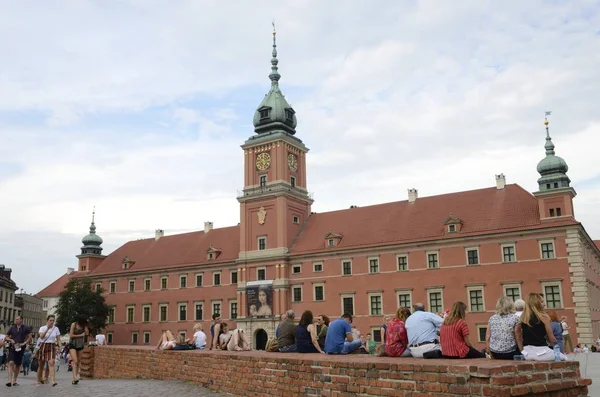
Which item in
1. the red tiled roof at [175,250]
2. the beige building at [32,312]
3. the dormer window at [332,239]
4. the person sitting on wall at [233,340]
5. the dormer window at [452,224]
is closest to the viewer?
the person sitting on wall at [233,340]

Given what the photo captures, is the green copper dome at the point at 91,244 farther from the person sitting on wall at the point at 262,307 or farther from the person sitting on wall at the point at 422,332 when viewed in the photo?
the person sitting on wall at the point at 422,332

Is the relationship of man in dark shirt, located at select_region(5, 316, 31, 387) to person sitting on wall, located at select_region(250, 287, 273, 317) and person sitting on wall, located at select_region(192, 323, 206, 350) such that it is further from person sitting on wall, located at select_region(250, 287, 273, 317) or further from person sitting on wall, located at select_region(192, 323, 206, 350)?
person sitting on wall, located at select_region(250, 287, 273, 317)

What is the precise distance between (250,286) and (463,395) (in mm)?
43774

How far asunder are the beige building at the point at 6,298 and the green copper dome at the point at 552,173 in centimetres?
6190

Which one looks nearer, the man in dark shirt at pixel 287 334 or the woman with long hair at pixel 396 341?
the woman with long hair at pixel 396 341

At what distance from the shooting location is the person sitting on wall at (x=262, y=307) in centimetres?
4737

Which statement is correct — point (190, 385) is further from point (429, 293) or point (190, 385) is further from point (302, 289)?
point (302, 289)

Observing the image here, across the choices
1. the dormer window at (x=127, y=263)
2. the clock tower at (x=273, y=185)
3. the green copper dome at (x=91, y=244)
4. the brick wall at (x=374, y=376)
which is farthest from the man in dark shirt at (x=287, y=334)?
the green copper dome at (x=91, y=244)

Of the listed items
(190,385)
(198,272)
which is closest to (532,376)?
(190,385)

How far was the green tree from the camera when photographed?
2093 inches

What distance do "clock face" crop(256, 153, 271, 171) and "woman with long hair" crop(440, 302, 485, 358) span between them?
44.2 m

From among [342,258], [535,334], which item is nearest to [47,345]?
[535,334]

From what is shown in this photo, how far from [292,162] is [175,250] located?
16.0 meters

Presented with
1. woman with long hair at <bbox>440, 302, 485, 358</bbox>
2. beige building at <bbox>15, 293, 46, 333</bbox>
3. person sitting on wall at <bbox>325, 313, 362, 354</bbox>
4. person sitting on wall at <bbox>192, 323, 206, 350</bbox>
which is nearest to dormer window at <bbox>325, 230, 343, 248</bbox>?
person sitting on wall at <bbox>192, 323, 206, 350</bbox>
